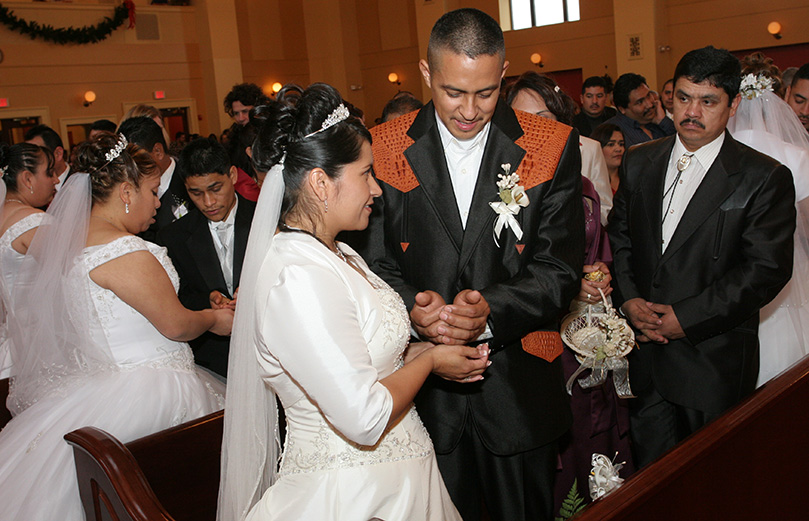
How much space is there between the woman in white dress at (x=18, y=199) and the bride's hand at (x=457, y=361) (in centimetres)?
296

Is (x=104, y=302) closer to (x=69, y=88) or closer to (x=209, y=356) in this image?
(x=209, y=356)

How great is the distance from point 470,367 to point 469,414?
0.42 metres

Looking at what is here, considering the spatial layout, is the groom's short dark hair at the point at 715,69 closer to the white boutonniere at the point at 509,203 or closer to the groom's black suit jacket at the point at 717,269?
the groom's black suit jacket at the point at 717,269

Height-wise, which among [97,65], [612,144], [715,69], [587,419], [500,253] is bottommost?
[587,419]

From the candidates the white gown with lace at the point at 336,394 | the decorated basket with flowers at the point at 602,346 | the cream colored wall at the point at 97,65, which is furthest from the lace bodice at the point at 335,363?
the cream colored wall at the point at 97,65

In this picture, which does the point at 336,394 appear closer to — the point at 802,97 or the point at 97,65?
the point at 802,97

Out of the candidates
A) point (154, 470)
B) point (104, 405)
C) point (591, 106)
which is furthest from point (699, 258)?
point (591, 106)

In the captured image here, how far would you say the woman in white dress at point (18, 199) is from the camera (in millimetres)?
3885

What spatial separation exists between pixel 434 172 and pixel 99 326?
62.7 inches

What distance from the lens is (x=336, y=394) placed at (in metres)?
1.62

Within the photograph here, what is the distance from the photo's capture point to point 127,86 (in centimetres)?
1548

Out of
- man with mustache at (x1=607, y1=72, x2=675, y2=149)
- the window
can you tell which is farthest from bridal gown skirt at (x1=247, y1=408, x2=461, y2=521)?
the window

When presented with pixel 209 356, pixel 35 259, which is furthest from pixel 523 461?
pixel 35 259

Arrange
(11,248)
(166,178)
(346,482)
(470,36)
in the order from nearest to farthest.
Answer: (346,482) < (470,36) < (11,248) < (166,178)
